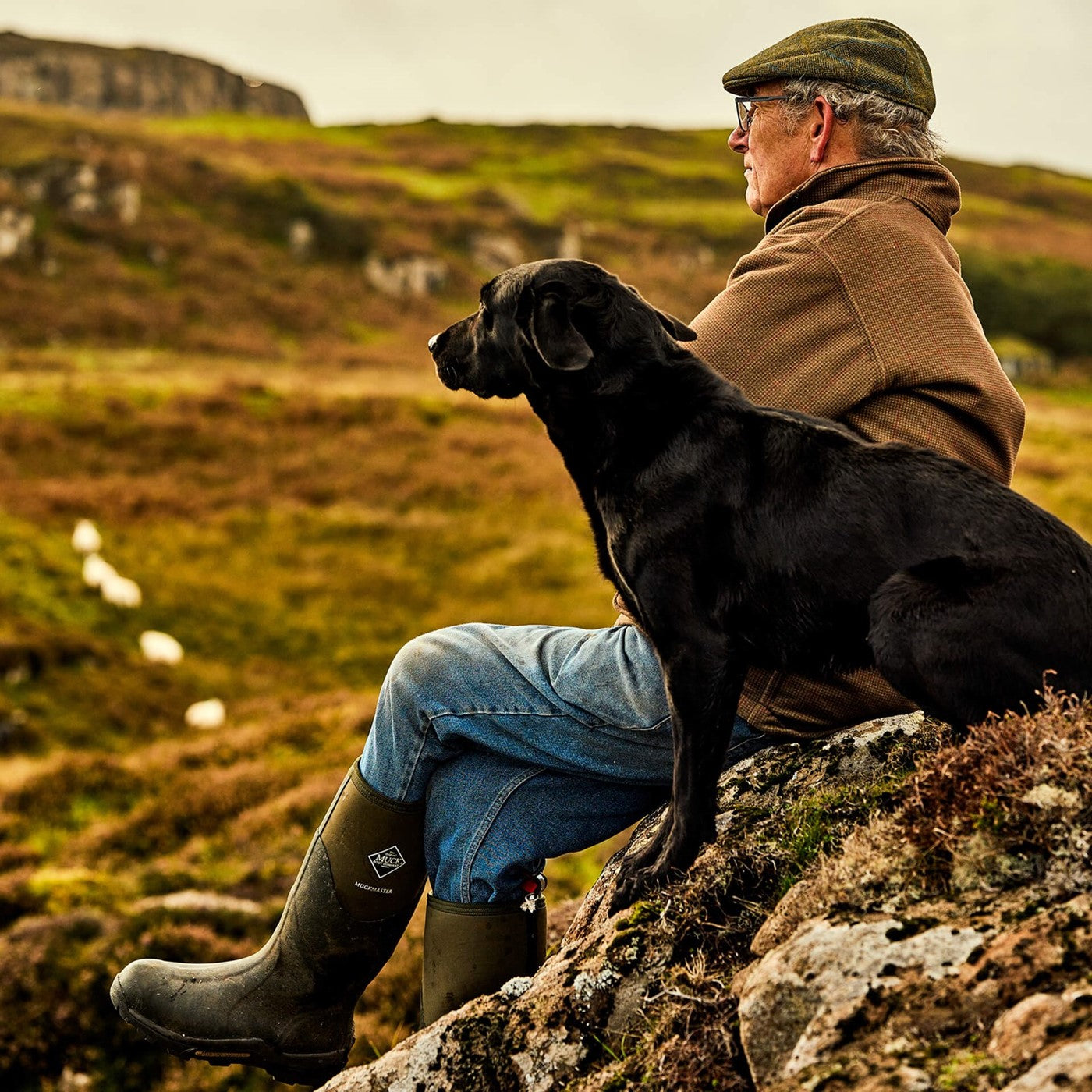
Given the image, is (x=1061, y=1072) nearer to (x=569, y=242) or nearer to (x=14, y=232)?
(x=14, y=232)

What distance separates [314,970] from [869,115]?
3.60m

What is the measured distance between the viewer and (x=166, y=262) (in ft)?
144

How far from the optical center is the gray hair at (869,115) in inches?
160

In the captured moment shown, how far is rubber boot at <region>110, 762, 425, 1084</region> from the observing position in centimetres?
410

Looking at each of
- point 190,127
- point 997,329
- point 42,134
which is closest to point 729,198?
point 997,329

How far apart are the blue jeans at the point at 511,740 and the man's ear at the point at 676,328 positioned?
1.01m

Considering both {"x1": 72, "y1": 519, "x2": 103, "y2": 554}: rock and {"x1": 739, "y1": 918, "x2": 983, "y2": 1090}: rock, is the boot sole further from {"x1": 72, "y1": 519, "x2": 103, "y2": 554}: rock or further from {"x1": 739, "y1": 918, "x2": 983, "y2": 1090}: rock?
{"x1": 72, "y1": 519, "x2": 103, "y2": 554}: rock

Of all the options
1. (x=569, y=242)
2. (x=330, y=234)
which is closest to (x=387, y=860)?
(x=330, y=234)

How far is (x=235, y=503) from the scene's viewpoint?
22656 millimetres

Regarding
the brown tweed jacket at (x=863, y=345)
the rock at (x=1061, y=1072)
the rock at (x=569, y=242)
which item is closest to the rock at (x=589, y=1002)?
the brown tweed jacket at (x=863, y=345)

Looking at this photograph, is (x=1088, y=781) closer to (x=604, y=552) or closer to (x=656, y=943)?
(x=656, y=943)

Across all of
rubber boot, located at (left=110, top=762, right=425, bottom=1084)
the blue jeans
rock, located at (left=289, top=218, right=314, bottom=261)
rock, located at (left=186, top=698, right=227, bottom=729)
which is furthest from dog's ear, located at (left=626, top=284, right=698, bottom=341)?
rock, located at (left=289, top=218, right=314, bottom=261)

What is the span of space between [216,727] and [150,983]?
11.0 meters

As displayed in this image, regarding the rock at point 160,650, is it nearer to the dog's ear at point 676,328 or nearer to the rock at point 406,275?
the dog's ear at point 676,328
